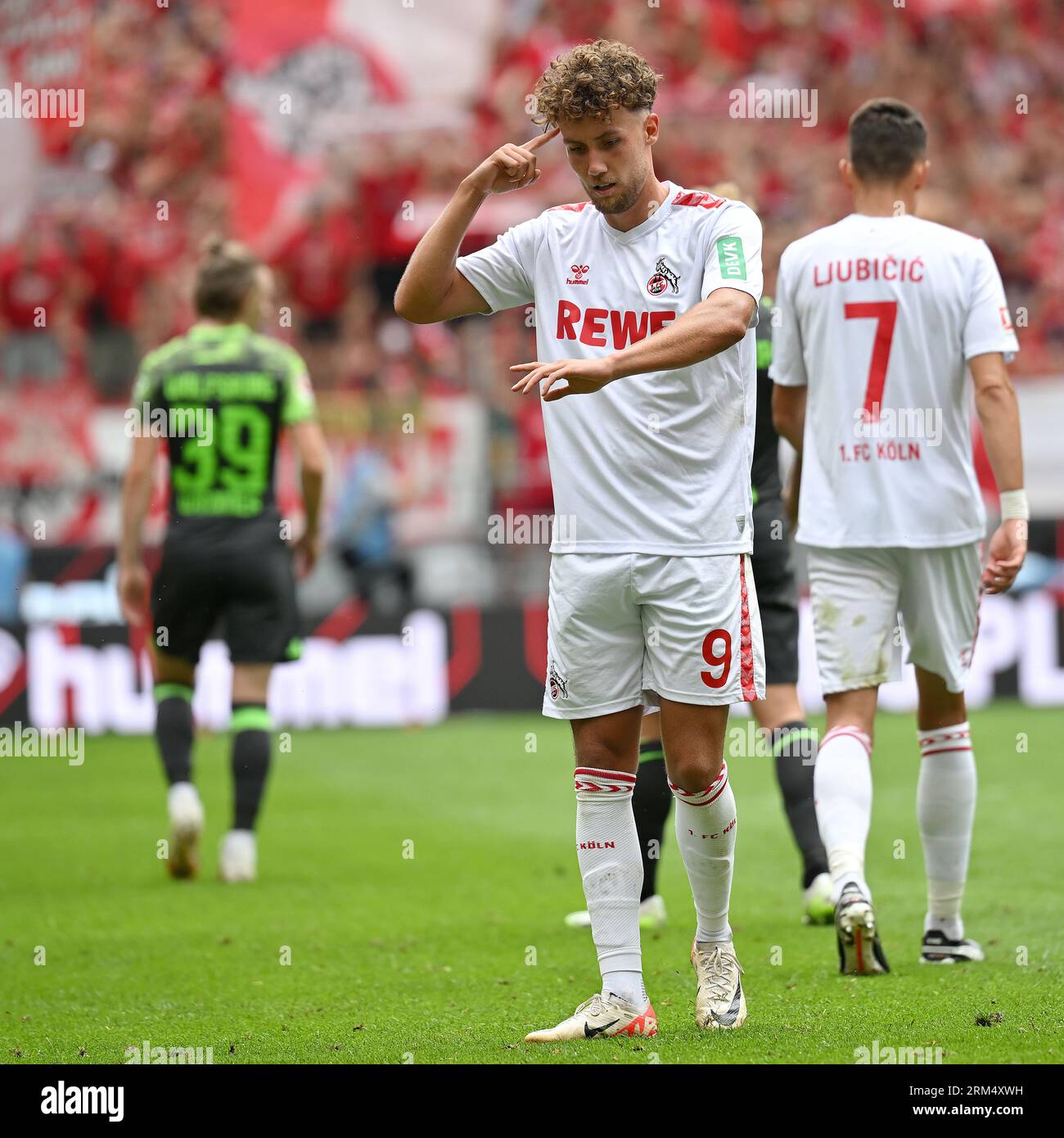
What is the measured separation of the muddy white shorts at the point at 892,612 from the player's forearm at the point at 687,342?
4.68 ft

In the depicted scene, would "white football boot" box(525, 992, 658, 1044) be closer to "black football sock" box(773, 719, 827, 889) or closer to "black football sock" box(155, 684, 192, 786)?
"black football sock" box(773, 719, 827, 889)

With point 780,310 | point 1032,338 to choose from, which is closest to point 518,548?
point 1032,338

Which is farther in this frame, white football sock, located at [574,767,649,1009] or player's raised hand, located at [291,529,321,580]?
player's raised hand, located at [291,529,321,580]

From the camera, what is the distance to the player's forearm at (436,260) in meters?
4.32

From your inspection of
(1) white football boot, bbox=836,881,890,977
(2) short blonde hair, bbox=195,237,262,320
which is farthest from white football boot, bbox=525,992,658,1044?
(2) short blonde hair, bbox=195,237,262,320

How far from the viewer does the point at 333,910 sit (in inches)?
263

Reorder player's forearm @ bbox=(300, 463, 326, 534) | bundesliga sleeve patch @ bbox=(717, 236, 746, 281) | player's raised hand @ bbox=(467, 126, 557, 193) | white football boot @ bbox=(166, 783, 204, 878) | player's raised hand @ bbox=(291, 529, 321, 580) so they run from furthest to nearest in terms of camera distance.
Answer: player's raised hand @ bbox=(291, 529, 321, 580) → player's forearm @ bbox=(300, 463, 326, 534) → white football boot @ bbox=(166, 783, 204, 878) → player's raised hand @ bbox=(467, 126, 557, 193) → bundesliga sleeve patch @ bbox=(717, 236, 746, 281)

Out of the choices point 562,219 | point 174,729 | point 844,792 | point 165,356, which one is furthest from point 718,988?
point 165,356

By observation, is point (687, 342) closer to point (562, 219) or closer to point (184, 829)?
point (562, 219)

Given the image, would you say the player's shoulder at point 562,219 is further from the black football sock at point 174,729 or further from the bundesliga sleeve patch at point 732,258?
the black football sock at point 174,729

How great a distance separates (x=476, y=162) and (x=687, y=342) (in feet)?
44.4

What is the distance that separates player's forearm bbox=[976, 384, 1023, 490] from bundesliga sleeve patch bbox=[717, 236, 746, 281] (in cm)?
127

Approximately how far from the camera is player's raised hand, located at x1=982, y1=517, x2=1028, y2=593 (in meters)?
5.11

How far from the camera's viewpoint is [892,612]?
5344mm
